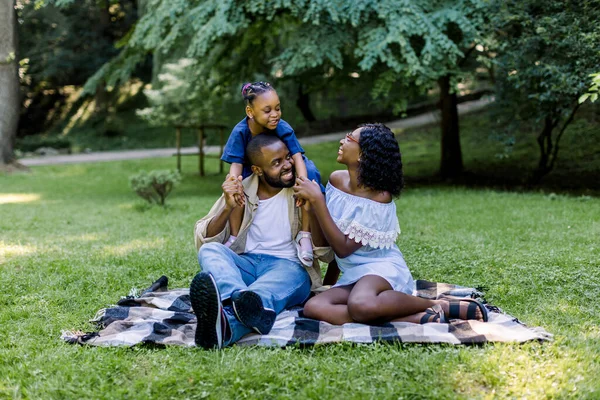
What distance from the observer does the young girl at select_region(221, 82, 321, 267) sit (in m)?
3.83

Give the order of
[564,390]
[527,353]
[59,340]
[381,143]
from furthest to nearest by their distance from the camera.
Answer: [381,143] < [59,340] < [527,353] < [564,390]

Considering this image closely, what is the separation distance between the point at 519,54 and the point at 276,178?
686 cm

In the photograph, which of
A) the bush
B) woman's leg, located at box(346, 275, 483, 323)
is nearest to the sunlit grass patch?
the bush

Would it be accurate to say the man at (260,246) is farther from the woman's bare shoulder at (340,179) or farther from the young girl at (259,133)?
the woman's bare shoulder at (340,179)

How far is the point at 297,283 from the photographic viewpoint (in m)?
3.89

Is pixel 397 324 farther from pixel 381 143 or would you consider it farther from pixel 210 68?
pixel 210 68

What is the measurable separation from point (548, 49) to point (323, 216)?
7.12 meters

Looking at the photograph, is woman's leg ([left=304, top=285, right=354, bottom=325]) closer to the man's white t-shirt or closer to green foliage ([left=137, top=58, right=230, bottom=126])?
the man's white t-shirt

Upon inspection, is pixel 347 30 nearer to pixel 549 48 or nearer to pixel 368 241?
pixel 549 48

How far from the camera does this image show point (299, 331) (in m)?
3.53

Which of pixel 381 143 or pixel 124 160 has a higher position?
pixel 381 143

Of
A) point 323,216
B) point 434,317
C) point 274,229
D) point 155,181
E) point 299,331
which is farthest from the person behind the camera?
point 155,181

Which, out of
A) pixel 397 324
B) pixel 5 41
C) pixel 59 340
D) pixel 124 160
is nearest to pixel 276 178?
pixel 397 324

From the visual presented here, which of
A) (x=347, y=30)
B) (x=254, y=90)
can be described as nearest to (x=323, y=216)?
(x=254, y=90)
